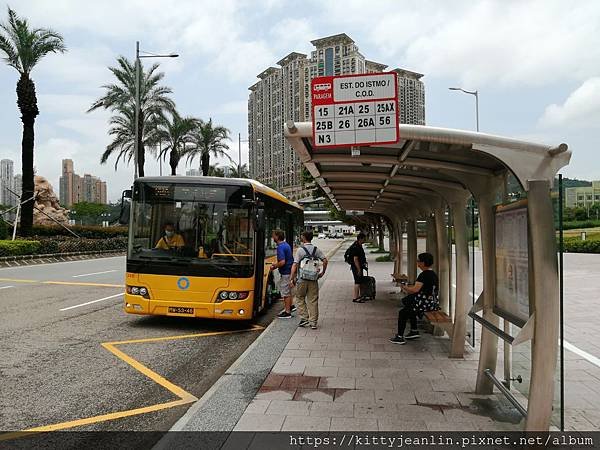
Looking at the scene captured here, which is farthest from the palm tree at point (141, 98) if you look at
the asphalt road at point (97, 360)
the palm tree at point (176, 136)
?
the asphalt road at point (97, 360)

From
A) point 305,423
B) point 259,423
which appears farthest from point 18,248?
point 305,423

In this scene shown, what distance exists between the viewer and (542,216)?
3980 millimetres

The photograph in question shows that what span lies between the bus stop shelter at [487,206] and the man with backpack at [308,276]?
116 centimetres

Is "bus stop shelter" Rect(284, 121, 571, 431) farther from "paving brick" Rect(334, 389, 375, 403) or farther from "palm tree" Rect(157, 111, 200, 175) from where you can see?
"palm tree" Rect(157, 111, 200, 175)

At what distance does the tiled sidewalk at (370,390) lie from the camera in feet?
14.8

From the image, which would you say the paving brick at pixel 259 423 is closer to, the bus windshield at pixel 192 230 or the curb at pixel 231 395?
the curb at pixel 231 395

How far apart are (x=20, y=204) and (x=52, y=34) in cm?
913

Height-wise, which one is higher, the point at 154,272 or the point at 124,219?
the point at 124,219

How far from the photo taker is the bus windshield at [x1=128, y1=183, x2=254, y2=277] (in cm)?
870

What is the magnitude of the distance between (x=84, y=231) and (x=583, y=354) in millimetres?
34576

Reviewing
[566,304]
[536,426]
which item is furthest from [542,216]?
[566,304]

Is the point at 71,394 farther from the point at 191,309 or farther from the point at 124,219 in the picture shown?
the point at 124,219

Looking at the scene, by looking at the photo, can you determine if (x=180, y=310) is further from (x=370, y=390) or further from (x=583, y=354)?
(x=583, y=354)

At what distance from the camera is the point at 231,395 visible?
5227 millimetres
